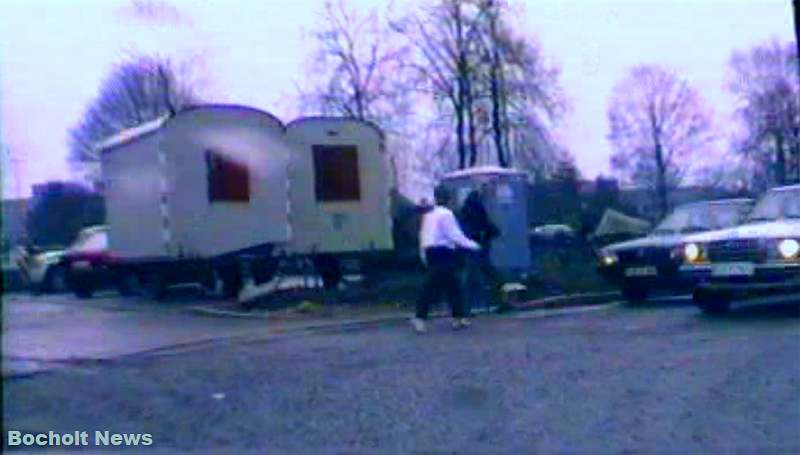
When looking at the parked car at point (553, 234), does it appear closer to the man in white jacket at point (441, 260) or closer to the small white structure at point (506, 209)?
the small white structure at point (506, 209)

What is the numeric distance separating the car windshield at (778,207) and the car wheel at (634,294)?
2.19m

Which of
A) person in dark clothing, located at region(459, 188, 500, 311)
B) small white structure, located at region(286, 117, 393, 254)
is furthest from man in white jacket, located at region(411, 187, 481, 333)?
small white structure, located at region(286, 117, 393, 254)

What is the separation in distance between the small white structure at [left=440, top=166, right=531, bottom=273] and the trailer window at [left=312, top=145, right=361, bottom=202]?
9.10ft

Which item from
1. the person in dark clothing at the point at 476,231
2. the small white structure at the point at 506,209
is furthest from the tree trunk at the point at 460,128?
the person in dark clothing at the point at 476,231

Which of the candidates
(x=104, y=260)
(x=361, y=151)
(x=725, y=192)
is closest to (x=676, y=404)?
(x=361, y=151)

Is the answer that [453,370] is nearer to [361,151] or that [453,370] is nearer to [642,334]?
[642,334]

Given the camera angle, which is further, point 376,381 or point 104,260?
point 104,260

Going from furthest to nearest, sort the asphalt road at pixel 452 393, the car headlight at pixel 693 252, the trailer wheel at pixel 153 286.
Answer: the trailer wheel at pixel 153 286 < the car headlight at pixel 693 252 < the asphalt road at pixel 452 393

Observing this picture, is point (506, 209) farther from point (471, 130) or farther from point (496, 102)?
point (471, 130)

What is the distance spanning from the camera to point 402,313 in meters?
16.3

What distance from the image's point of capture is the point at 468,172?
70.4 ft

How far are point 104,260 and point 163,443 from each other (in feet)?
59.0

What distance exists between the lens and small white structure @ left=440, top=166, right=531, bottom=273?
20125 mm

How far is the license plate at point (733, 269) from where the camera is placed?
14120mm
